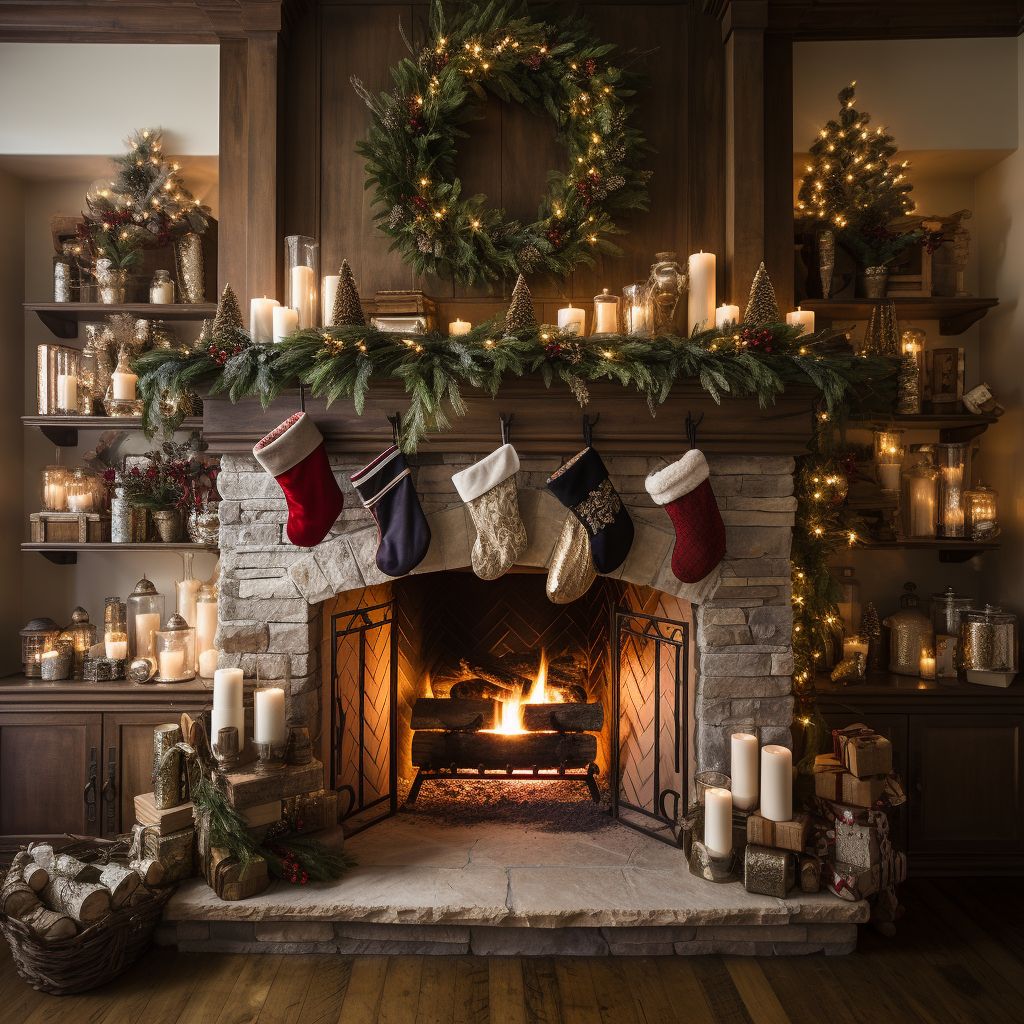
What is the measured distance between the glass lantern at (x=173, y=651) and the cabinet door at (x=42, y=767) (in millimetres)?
286

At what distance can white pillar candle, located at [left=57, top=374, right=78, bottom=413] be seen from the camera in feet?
10.2

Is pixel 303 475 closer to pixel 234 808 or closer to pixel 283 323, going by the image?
pixel 283 323

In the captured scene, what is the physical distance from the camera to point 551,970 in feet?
7.55

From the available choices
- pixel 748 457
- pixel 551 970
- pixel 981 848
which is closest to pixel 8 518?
pixel 551 970

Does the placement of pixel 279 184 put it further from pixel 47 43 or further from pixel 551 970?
pixel 551 970

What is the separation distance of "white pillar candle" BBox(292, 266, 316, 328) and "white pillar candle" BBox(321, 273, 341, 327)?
6cm

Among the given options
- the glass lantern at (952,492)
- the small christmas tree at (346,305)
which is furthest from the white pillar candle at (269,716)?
the glass lantern at (952,492)

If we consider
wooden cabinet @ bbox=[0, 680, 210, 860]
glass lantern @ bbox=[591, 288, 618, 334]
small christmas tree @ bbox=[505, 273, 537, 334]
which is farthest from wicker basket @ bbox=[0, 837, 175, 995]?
glass lantern @ bbox=[591, 288, 618, 334]

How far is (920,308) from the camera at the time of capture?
3158 millimetres

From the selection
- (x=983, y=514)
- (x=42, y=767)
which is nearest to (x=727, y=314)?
(x=983, y=514)

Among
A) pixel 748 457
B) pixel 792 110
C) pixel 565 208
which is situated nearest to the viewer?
pixel 748 457

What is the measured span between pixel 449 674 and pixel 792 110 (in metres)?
2.76

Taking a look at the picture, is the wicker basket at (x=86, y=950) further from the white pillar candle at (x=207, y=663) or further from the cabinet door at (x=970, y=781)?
the cabinet door at (x=970, y=781)

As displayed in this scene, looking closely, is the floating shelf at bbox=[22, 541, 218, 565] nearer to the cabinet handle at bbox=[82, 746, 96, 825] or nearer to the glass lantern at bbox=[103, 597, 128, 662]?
the glass lantern at bbox=[103, 597, 128, 662]
